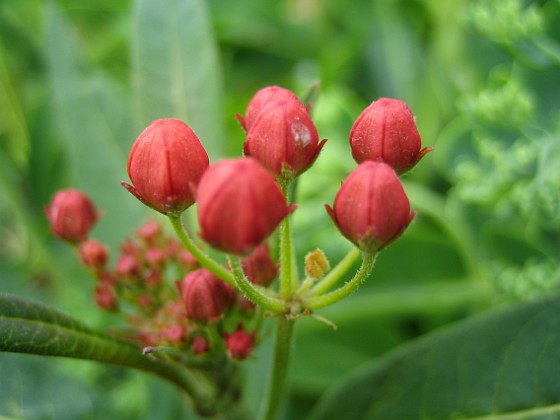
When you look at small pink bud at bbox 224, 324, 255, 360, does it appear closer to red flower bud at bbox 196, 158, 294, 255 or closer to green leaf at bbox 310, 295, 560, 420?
red flower bud at bbox 196, 158, 294, 255

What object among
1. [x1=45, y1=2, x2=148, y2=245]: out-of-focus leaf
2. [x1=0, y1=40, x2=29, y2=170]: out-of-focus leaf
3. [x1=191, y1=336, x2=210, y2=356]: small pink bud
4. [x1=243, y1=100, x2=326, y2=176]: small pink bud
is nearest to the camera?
[x1=243, y1=100, x2=326, y2=176]: small pink bud

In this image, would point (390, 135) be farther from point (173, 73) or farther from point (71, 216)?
point (173, 73)

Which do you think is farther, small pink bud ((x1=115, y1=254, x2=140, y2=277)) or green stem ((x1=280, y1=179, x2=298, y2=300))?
small pink bud ((x1=115, y1=254, x2=140, y2=277))

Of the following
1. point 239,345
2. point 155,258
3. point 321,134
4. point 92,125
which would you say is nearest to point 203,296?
point 239,345

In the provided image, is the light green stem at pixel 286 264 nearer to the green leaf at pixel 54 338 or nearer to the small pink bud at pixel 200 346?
the small pink bud at pixel 200 346

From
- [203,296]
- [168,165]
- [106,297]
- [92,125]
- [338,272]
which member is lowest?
[106,297]

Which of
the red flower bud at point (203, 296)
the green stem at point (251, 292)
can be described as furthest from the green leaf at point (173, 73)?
the green stem at point (251, 292)

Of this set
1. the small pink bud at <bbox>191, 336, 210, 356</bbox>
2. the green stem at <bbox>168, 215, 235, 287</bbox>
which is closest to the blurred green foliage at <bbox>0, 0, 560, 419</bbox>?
the small pink bud at <bbox>191, 336, 210, 356</bbox>
